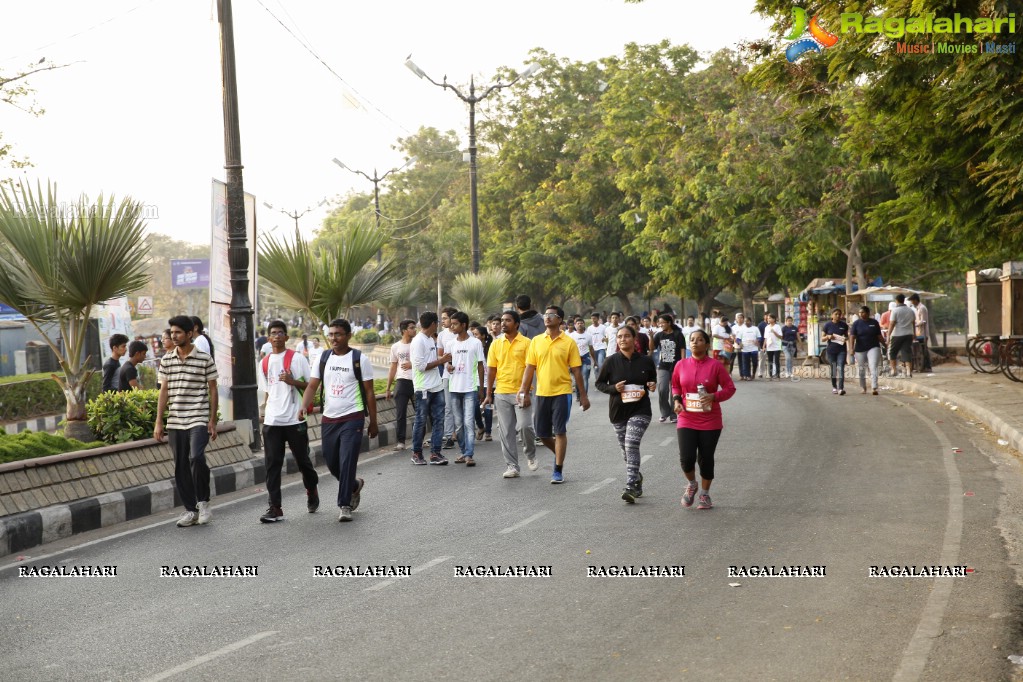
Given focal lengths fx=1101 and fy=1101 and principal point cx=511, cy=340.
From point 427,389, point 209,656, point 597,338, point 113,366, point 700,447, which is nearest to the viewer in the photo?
point 209,656

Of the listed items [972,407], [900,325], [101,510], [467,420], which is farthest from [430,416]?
[900,325]

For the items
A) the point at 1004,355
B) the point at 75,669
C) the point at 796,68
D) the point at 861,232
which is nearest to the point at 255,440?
the point at 75,669

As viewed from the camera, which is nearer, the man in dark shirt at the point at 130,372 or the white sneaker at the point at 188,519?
the white sneaker at the point at 188,519

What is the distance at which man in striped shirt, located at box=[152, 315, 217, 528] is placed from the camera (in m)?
9.72

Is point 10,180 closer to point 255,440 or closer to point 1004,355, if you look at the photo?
point 255,440

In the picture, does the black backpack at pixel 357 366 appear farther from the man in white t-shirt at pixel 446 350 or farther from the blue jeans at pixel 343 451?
the man in white t-shirt at pixel 446 350

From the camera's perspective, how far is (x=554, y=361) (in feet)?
38.1

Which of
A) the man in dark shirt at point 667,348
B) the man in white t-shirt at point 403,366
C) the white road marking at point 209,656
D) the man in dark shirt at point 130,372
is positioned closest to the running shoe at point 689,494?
the white road marking at point 209,656

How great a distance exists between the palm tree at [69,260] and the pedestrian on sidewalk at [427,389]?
352 centimetres

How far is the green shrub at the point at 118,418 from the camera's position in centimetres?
1179

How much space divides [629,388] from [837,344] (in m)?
12.9

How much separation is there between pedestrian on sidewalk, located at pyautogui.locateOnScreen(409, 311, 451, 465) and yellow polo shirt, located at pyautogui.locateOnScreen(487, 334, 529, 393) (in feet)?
4.41

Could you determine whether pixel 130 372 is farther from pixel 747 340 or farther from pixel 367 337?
pixel 367 337

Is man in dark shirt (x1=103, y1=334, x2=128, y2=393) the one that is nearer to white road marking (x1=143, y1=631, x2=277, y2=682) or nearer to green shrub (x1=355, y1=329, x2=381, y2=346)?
white road marking (x1=143, y1=631, x2=277, y2=682)
